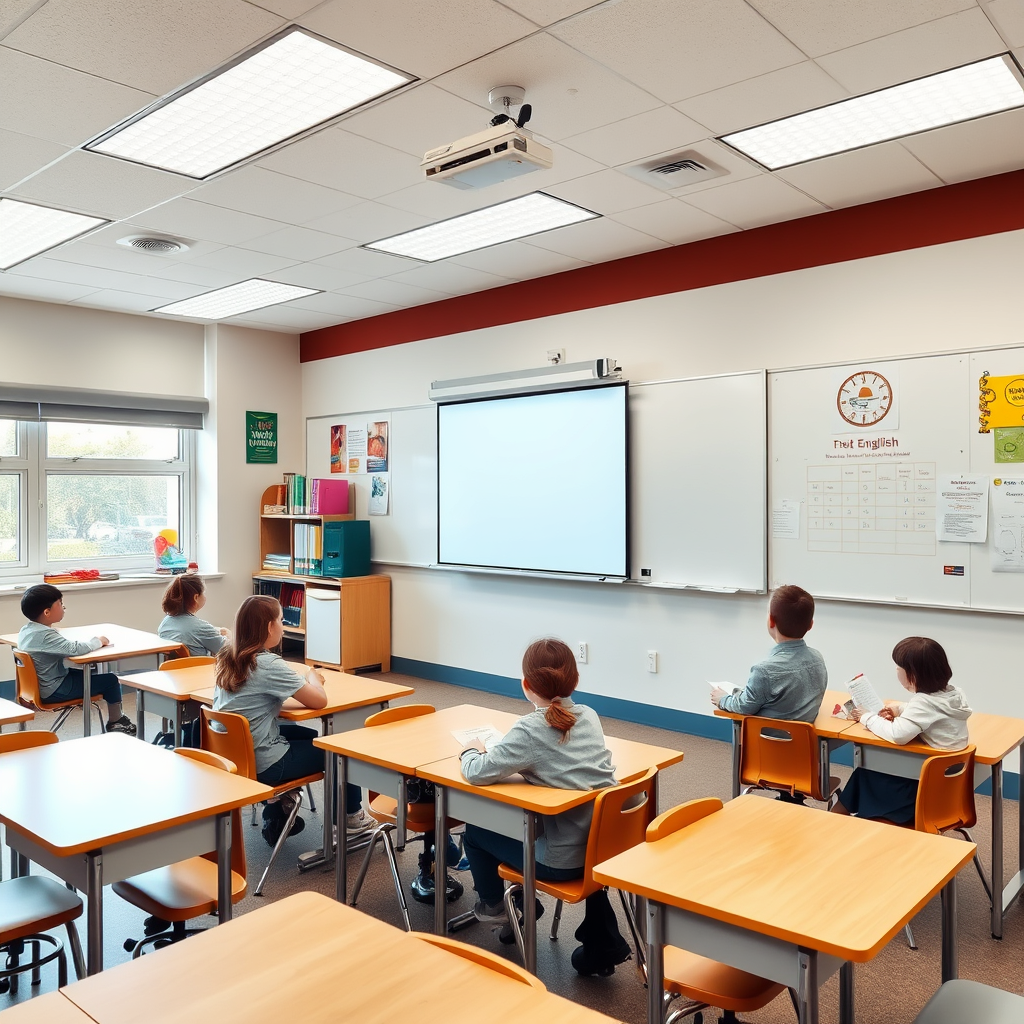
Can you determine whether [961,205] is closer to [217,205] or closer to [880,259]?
[880,259]

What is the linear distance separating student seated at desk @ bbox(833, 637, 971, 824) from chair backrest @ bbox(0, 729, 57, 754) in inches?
111

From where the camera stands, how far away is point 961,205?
4277 millimetres

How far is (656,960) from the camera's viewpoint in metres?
1.88

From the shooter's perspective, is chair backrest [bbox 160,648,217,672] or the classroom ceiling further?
chair backrest [bbox 160,648,217,672]

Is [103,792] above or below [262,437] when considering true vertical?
below

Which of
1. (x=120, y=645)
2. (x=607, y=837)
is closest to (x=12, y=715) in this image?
(x=120, y=645)

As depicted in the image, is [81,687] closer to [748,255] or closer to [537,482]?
[537,482]

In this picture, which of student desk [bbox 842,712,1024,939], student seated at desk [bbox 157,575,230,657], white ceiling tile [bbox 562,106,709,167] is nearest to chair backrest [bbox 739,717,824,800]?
student desk [bbox 842,712,1024,939]

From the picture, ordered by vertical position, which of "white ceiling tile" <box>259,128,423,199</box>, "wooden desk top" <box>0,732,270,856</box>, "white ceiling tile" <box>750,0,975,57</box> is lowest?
"wooden desk top" <box>0,732,270,856</box>

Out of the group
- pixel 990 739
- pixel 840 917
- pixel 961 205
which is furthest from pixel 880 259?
pixel 840 917

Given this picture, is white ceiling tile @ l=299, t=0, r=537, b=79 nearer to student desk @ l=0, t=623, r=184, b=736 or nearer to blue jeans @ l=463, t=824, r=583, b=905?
blue jeans @ l=463, t=824, r=583, b=905

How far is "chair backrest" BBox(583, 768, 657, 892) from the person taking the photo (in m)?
2.38

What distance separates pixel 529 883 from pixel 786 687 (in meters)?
1.37

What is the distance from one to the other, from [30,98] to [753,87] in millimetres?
2703
